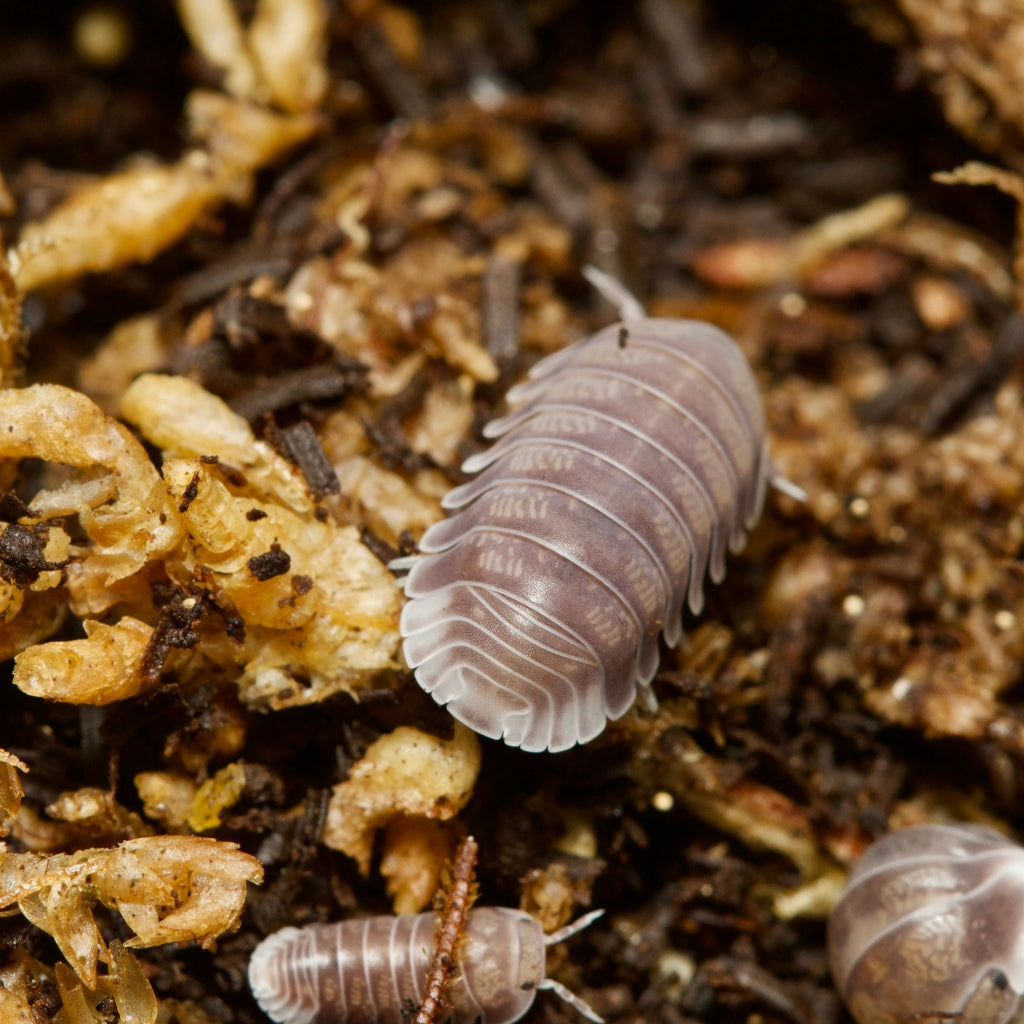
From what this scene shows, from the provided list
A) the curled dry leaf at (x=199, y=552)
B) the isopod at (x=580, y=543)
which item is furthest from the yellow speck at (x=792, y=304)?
the curled dry leaf at (x=199, y=552)

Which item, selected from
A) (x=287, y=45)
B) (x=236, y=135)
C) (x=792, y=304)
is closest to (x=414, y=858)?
(x=236, y=135)

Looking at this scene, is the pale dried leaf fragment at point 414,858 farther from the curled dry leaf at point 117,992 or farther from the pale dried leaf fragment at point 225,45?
the pale dried leaf fragment at point 225,45

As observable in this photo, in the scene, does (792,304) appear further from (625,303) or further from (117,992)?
(117,992)

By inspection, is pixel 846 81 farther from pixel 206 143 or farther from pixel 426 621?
pixel 426 621

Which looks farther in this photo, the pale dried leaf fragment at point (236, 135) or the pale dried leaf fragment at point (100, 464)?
the pale dried leaf fragment at point (236, 135)

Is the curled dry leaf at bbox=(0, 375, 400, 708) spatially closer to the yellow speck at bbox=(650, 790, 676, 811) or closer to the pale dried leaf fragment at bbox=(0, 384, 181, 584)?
the pale dried leaf fragment at bbox=(0, 384, 181, 584)

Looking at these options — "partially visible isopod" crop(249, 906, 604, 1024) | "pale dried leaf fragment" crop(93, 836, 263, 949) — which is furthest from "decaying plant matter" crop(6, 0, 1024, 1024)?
"partially visible isopod" crop(249, 906, 604, 1024)

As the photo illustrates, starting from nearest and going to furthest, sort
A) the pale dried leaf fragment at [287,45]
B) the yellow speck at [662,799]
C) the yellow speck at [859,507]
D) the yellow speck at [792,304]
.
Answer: the yellow speck at [662,799] < the yellow speck at [859,507] < the pale dried leaf fragment at [287,45] < the yellow speck at [792,304]
